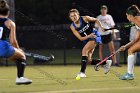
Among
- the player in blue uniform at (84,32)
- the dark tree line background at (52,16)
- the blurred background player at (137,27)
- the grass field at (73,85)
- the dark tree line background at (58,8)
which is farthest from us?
the dark tree line background at (58,8)

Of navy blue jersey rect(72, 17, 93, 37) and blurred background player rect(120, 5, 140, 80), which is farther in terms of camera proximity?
navy blue jersey rect(72, 17, 93, 37)

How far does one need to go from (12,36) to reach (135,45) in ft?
10.1

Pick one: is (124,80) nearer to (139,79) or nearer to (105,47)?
(139,79)

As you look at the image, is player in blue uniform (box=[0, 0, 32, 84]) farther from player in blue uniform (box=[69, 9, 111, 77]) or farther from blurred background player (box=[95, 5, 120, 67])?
blurred background player (box=[95, 5, 120, 67])

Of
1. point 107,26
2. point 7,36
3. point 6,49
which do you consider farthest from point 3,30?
point 107,26

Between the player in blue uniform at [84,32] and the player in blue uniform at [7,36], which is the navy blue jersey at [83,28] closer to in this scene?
the player in blue uniform at [84,32]

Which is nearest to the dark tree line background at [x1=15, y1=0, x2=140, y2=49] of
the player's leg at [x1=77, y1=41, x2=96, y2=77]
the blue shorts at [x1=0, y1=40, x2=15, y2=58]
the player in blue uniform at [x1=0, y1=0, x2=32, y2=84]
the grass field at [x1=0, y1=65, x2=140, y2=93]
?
the player's leg at [x1=77, y1=41, x2=96, y2=77]

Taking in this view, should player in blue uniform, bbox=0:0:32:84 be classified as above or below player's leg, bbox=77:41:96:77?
above

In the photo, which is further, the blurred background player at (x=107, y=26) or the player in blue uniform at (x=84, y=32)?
the blurred background player at (x=107, y=26)

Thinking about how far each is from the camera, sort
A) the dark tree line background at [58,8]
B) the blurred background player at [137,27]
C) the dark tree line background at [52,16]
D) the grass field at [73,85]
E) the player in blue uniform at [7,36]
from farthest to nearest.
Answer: the dark tree line background at [58,8]
the dark tree line background at [52,16]
the blurred background player at [137,27]
the player in blue uniform at [7,36]
the grass field at [73,85]

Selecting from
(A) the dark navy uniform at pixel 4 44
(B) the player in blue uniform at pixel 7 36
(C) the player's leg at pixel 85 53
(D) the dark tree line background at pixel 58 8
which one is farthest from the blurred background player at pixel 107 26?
(D) the dark tree line background at pixel 58 8

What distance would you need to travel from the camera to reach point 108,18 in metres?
17.2

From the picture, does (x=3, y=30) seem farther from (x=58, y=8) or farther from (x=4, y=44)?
(x=58, y=8)

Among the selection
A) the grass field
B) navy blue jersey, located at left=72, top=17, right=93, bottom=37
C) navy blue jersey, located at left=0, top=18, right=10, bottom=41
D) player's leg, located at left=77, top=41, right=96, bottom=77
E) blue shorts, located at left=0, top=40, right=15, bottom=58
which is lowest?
the grass field
